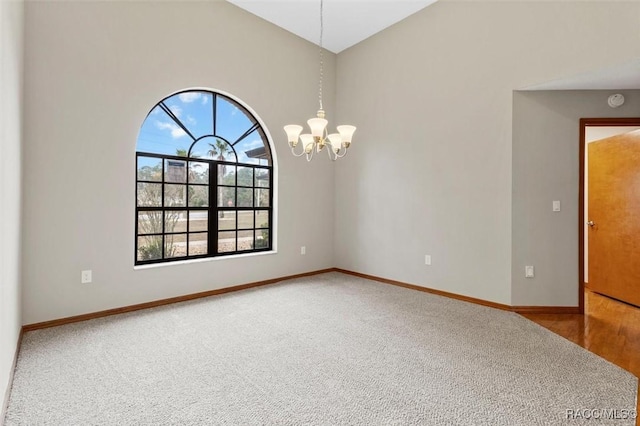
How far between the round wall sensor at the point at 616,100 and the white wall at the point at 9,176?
497cm

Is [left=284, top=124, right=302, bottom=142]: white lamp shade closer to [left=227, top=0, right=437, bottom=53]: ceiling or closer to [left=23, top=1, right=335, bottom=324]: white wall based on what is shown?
[left=23, top=1, right=335, bottom=324]: white wall

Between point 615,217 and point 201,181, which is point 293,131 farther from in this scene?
point 615,217

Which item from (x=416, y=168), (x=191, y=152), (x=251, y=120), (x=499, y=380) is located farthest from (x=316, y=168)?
(x=499, y=380)

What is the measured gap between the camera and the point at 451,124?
4008mm

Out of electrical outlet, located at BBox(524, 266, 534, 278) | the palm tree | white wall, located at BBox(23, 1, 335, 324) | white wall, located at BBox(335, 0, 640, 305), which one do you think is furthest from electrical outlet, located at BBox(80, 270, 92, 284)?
electrical outlet, located at BBox(524, 266, 534, 278)

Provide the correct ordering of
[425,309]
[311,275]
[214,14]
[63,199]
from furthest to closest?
[311,275], [214,14], [425,309], [63,199]

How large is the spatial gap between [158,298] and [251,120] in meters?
2.53

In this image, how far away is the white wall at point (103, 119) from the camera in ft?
9.55

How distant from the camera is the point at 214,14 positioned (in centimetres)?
399

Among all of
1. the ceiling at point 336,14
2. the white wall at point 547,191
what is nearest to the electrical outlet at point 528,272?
the white wall at point 547,191

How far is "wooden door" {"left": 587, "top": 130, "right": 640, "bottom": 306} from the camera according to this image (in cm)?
380

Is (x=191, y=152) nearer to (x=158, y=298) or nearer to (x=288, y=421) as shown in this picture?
(x=158, y=298)

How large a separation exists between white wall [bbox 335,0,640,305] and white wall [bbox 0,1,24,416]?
3.87m

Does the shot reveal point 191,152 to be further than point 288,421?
Yes
